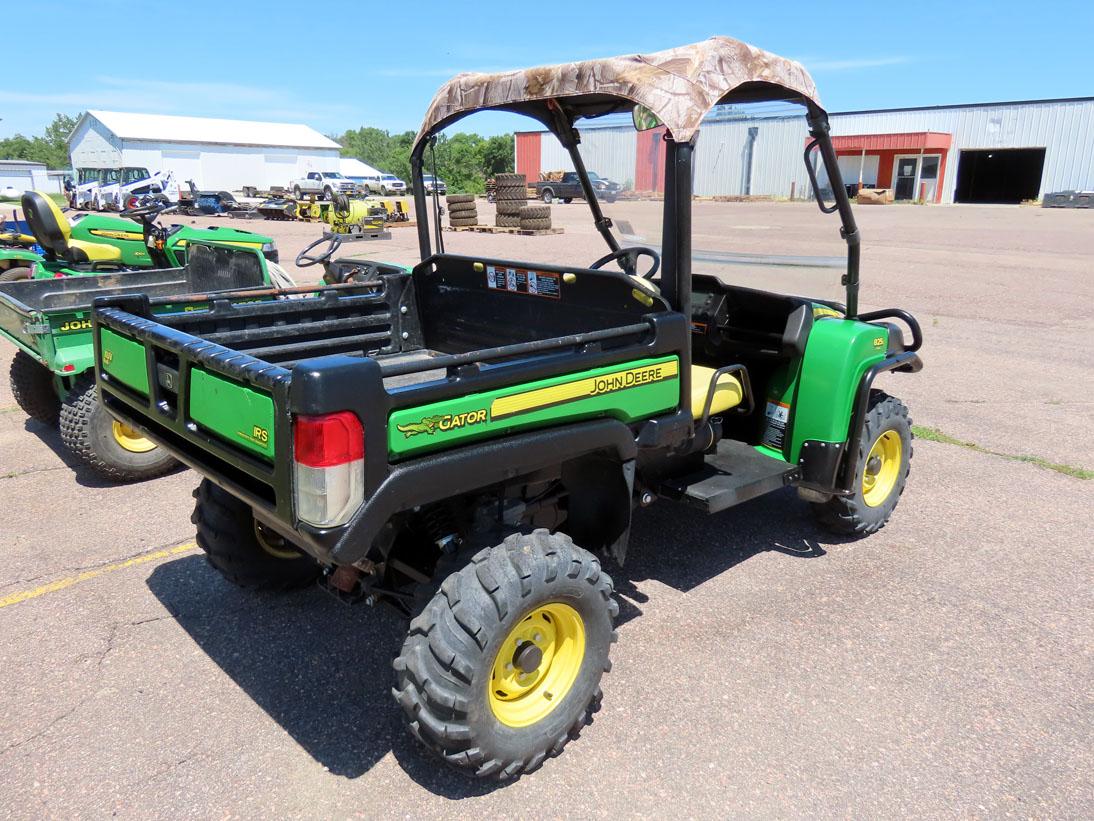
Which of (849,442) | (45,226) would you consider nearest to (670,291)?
(849,442)

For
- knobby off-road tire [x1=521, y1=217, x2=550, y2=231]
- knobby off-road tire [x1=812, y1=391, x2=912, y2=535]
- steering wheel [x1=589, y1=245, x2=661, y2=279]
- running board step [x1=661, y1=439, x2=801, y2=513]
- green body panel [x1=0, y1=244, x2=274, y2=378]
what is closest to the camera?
running board step [x1=661, y1=439, x2=801, y2=513]

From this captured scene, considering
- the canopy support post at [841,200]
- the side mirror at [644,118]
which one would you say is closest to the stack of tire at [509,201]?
the canopy support post at [841,200]

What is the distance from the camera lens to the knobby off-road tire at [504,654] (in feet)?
8.13

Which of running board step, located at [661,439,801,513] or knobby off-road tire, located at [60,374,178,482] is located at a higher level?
running board step, located at [661,439,801,513]

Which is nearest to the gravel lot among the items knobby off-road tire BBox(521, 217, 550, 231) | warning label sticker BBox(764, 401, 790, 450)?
warning label sticker BBox(764, 401, 790, 450)

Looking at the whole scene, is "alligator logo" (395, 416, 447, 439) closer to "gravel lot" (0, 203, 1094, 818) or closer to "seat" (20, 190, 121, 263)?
"gravel lot" (0, 203, 1094, 818)

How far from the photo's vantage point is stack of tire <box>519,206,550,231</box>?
72.6 feet

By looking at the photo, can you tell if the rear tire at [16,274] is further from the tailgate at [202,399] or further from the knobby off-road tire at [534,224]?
the knobby off-road tire at [534,224]

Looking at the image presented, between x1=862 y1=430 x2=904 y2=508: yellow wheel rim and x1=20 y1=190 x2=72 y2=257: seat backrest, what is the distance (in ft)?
24.4

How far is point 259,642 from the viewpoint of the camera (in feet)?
11.4

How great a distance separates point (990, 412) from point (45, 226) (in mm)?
8551

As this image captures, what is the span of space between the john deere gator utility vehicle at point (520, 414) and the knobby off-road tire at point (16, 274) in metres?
7.59

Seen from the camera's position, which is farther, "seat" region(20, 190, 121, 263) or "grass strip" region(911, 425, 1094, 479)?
"seat" region(20, 190, 121, 263)

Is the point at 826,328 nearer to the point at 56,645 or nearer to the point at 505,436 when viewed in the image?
the point at 505,436
